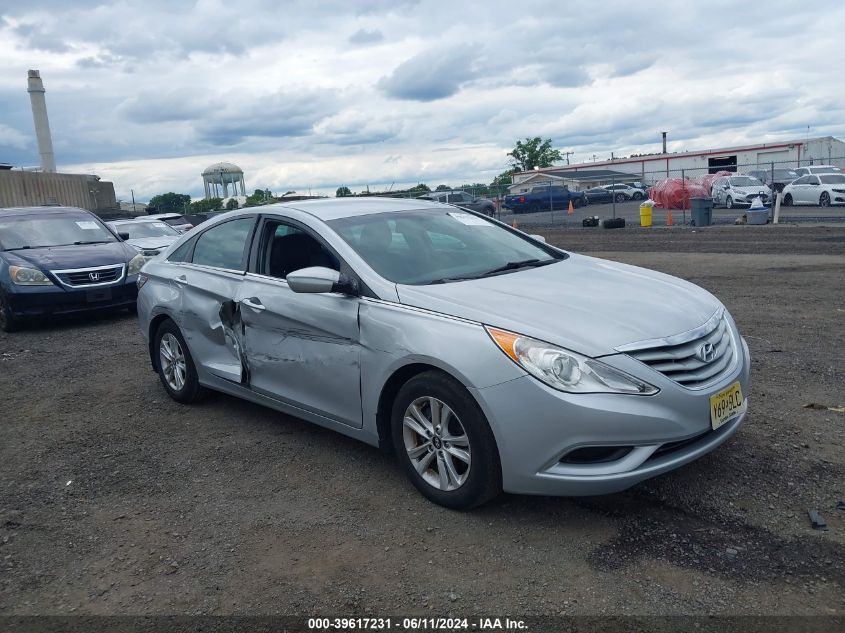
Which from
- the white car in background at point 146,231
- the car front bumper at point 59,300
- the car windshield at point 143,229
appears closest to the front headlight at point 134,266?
the car front bumper at point 59,300

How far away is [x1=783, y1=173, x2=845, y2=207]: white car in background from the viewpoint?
28141 millimetres

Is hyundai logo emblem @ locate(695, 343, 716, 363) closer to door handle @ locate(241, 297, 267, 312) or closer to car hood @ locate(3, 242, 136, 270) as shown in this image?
door handle @ locate(241, 297, 267, 312)

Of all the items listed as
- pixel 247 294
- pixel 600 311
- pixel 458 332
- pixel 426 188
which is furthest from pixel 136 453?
pixel 426 188

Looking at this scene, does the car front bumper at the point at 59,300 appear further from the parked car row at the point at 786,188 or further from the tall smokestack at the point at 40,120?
the tall smokestack at the point at 40,120

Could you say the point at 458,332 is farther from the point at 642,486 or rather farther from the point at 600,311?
the point at 642,486

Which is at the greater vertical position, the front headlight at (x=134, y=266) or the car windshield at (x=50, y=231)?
the car windshield at (x=50, y=231)

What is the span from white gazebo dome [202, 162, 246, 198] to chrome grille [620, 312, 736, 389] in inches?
2642

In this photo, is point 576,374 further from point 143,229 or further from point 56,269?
point 143,229

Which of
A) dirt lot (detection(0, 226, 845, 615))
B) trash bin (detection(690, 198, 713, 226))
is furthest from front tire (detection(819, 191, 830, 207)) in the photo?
dirt lot (detection(0, 226, 845, 615))

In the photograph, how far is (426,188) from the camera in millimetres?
41844

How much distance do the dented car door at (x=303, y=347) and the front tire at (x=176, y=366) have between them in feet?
3.24

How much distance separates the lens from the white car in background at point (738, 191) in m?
31.6

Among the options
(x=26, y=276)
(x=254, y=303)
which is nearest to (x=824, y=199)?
(x=26, y=276)

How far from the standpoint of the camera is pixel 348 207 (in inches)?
208
